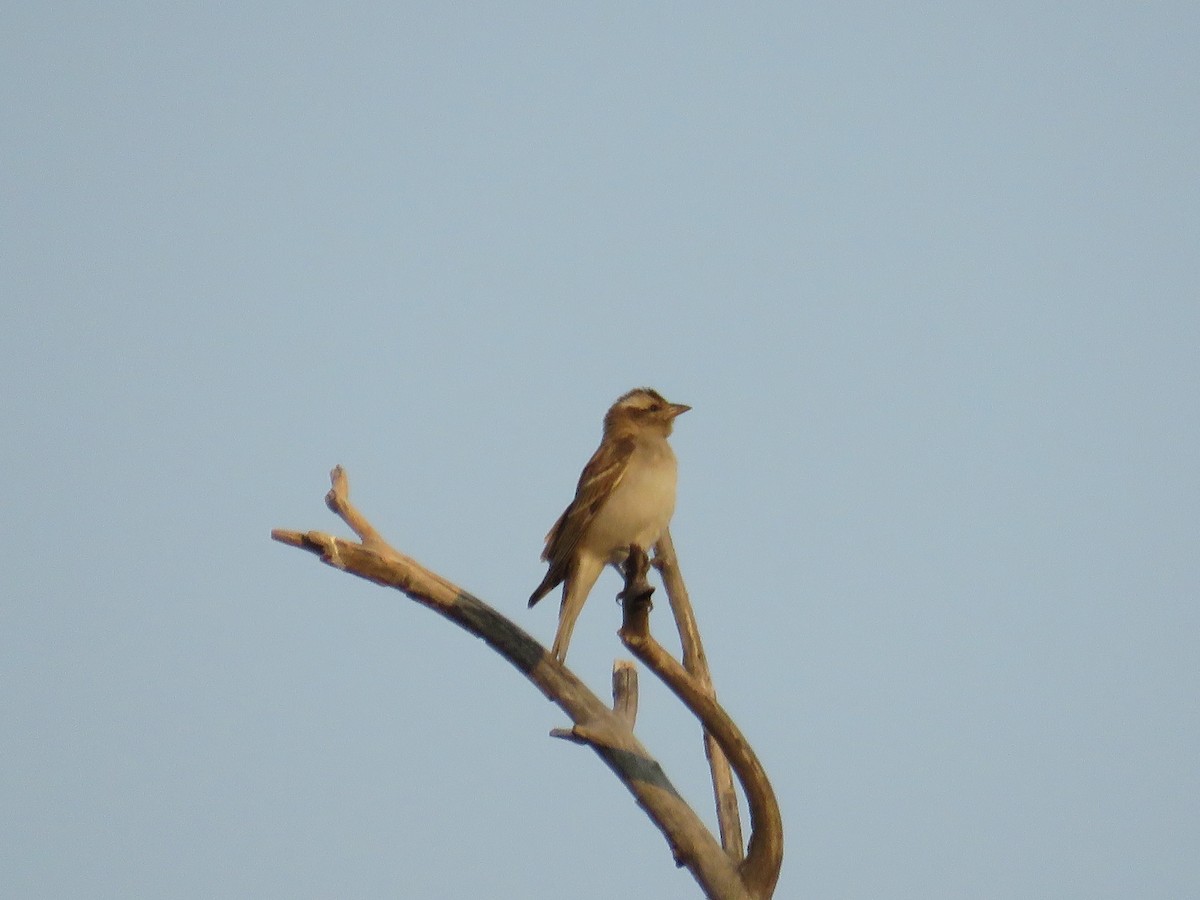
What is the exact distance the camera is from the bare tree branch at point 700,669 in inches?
384

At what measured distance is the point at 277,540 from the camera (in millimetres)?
8609

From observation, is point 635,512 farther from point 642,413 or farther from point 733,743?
point 733,743

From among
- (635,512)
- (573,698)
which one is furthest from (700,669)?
(573,698)

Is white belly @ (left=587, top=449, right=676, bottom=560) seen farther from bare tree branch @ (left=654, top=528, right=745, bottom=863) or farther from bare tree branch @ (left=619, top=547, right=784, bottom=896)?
bare tree branch @ (left=619, top=547, right=784, bottom=896)

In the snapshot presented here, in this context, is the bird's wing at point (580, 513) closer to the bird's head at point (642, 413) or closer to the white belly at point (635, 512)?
the white belly at point (635, 512)

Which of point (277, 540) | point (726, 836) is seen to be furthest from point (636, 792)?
point (277, 540)

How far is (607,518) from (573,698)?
1.79m

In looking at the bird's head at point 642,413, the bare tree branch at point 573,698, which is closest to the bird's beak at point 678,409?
the bird's head at point 642,413

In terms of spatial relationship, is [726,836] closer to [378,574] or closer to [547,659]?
[547,659]

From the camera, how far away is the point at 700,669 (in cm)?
1043

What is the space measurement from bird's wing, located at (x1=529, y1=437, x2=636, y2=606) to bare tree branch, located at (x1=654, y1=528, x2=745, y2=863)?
69 cm

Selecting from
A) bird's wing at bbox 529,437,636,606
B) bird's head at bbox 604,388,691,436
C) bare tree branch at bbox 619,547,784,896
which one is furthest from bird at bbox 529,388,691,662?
bare tree branch at bbox 619,547,784,896

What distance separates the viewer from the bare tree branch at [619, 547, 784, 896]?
840cm

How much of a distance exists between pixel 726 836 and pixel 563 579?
6.71 feet
